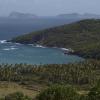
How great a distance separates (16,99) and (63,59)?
5457 inches

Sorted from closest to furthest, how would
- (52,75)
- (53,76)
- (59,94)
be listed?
(59,94), (53,76), (52,75)

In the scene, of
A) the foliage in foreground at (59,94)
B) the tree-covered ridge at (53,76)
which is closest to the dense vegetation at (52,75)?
the tree-covered ridge at (53,76)

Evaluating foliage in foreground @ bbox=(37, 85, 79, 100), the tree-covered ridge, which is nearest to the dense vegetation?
the tree-covered ridge

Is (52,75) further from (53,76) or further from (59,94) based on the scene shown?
(59,94)

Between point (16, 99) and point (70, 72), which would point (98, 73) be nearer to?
point (70, 72)

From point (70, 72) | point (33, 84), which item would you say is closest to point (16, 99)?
point (33, 84)

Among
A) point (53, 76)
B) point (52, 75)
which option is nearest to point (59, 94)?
point (53, 76)

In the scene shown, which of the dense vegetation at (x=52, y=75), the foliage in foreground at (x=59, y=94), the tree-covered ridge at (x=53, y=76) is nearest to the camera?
the foliage in foreground at (x=59, y=94)

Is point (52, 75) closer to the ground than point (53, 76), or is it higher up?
higher up

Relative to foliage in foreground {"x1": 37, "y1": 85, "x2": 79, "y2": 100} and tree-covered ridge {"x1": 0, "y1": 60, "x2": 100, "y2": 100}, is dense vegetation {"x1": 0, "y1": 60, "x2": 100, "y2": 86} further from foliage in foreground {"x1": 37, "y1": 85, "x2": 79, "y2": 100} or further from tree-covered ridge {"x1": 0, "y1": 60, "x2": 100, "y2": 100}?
foliage in foreground {"x1": 37, "y1": 85, "x2": 79, "y2": 100}

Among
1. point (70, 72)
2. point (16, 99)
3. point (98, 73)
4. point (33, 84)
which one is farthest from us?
point (98, 73)

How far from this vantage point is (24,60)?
190125 millimetres

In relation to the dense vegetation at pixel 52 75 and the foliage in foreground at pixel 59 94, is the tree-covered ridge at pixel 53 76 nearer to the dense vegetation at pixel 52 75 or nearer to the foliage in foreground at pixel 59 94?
the dense vegetation at pixel 52 75

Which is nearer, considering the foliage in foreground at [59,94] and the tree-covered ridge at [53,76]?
the foliage in foreground at [59,94]
